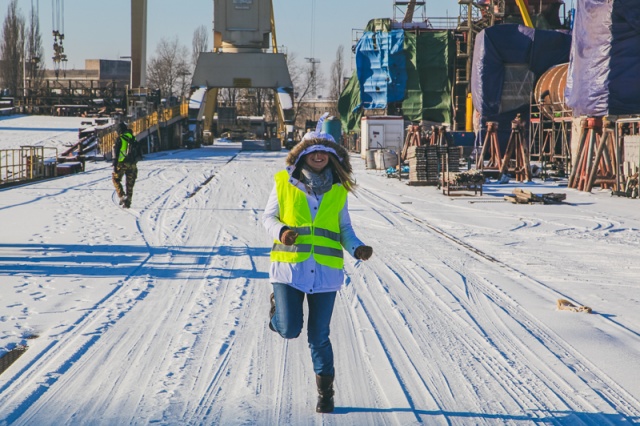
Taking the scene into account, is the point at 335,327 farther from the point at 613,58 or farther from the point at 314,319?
the point at 613,58

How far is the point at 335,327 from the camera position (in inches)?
292

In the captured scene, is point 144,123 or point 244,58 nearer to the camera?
point 144,123

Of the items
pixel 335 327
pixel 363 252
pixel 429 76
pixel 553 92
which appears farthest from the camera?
pixel 429 76

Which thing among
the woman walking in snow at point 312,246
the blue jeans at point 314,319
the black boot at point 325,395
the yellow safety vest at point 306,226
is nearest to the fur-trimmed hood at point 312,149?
the woman walking in snow at point 312,246

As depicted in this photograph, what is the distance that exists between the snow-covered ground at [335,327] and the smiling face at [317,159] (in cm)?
146

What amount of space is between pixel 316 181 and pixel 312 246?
0.39m

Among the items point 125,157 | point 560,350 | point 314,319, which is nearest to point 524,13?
point 125,157

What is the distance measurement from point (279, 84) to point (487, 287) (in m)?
46.5

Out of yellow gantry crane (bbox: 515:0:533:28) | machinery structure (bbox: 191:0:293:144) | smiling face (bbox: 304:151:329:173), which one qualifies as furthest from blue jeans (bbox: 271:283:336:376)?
yellow gantry crane (bbox: 515:0:533:28)

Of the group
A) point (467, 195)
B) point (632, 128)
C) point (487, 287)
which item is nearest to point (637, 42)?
point (632, 128)

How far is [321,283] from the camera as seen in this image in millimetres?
5160

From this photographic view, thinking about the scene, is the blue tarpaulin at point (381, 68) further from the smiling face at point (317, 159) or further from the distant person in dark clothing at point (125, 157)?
the smiling face at point (317, 159)

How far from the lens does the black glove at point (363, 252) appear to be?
200 inches

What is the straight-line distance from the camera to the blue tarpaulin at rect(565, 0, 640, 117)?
922 inches
